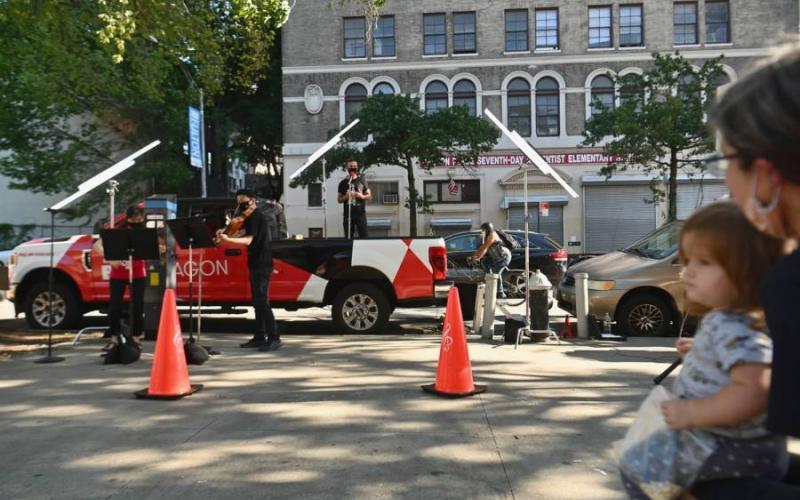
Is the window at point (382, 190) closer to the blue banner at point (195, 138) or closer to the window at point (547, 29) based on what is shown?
the window at point (547, 29)

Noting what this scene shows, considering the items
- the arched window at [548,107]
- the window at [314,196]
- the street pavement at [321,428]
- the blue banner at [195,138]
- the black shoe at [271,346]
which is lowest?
the street pavement at [321,428]

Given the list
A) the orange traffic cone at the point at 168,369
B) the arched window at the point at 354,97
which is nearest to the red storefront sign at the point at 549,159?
the arched window at the point at 354,97

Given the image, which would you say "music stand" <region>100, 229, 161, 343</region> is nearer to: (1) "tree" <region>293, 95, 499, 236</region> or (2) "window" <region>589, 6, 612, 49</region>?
(1) "tree" <region>293, 95, 499, 236</region>

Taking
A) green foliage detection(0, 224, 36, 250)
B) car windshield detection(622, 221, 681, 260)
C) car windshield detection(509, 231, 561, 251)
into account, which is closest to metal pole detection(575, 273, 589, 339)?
car windshield detection(622, 221, 681, 260)

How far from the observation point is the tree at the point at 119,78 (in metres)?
11.2

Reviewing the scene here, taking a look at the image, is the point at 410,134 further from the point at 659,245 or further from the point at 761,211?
the point at 761,211

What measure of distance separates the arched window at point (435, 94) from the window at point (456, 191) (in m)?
3.91

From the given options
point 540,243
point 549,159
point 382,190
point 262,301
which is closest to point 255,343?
point 262,301

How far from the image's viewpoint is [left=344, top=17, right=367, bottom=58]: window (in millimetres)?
35344

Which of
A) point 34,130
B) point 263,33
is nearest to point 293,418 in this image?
point 263,33

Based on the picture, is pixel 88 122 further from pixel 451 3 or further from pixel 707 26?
pixel 707 26

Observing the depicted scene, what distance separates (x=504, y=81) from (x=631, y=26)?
674 cm

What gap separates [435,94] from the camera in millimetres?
34969

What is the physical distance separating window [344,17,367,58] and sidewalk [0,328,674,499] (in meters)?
29.5
